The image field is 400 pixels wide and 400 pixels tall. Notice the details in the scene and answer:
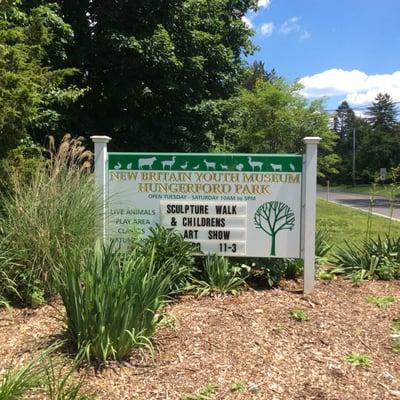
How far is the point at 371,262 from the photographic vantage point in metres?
6.83

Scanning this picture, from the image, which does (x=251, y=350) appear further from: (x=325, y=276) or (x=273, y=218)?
(x=325, y=276)

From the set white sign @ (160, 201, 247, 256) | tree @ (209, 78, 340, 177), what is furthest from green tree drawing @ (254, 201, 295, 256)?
tree @ (209, 78, 340, 177)

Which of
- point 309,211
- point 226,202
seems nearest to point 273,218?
point 309,211

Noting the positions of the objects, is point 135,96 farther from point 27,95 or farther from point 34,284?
point 34,284

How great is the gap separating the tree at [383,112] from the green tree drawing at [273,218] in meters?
95.5

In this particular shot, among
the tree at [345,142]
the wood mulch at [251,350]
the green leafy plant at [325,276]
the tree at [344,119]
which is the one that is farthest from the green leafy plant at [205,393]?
the tree at [344,119]

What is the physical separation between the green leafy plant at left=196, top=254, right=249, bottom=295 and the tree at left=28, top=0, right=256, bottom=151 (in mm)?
6299

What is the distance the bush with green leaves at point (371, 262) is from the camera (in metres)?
6.68

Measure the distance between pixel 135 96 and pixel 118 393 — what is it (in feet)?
30.0

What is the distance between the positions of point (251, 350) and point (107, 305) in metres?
1.21

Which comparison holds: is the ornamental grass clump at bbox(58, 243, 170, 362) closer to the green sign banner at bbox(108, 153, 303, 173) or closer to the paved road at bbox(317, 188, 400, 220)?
the green sign banner at bbox(108, 153, 303, 173)

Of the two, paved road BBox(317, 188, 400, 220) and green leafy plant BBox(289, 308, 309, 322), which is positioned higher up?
green leafy plant BBox(289, 308, 309, 322)

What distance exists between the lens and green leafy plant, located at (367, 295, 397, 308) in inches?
219

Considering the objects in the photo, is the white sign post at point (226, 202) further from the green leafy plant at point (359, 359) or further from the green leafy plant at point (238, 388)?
the green leafy plant at point (238, 388)
